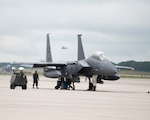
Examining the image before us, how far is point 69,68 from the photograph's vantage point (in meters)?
44.2

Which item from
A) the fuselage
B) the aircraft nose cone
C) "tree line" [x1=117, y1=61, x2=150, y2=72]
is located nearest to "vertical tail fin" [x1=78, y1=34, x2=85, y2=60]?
the fuselage

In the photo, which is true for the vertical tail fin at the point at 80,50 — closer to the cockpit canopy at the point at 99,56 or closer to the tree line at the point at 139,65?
the cockpit canopy at the point at 99,56

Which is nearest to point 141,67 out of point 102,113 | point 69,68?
point 69,68

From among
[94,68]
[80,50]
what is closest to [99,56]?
[94,68]

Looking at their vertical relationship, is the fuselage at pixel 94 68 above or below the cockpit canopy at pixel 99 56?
below

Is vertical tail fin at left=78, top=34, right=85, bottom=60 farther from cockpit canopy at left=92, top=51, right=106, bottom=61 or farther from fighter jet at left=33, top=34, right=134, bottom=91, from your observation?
cockpit canopy at left=92, top=51, right=106, bottom=61

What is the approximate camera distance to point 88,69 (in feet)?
139

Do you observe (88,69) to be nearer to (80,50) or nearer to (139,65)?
(80,50)

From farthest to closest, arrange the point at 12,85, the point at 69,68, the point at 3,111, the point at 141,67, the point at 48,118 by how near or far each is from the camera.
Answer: the point at 141,67 → the point at 69,68 → the point at 12,85 → the point at 3,111 → the point at 48,118

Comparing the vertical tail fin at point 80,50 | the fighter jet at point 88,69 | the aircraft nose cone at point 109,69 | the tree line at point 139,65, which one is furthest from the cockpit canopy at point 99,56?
the tree line at point 139,65

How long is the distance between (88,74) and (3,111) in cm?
2518

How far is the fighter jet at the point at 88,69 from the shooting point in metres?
40.8

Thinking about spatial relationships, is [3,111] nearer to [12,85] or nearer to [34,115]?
[34,115]

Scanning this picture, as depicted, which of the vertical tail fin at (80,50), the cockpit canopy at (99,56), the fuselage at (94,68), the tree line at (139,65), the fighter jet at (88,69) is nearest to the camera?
the fuselage at (94,68)
